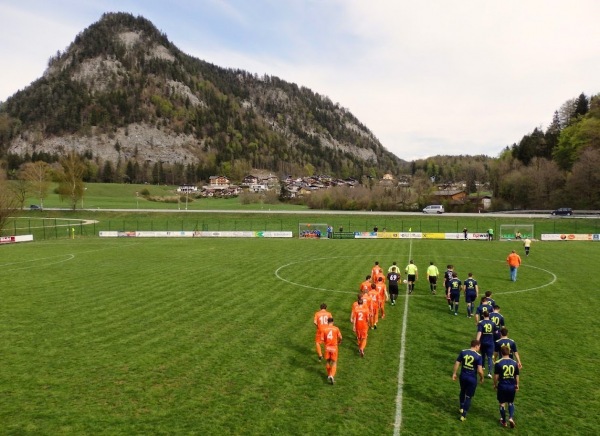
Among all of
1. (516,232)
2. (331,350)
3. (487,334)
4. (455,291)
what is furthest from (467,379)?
(516,232)

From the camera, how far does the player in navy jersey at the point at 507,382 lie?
10125 mm

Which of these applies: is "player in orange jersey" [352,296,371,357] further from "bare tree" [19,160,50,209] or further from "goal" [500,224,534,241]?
"bare tree" [19,160,50,209]

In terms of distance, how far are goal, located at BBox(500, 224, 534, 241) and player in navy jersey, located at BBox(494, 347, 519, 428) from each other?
53255 millimetres

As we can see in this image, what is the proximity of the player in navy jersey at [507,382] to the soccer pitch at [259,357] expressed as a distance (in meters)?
0.47

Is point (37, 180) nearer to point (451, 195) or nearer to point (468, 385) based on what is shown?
point (451, 195)

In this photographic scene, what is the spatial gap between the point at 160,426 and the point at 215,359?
4.43 meters

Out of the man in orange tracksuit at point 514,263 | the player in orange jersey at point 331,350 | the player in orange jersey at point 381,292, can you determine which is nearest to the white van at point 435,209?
the man in orange tracksuit at point 514,263

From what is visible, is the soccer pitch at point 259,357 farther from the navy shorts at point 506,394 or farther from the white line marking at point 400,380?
the navy shorts at point 506,394

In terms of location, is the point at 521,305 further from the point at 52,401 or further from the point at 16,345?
the point at 16,345

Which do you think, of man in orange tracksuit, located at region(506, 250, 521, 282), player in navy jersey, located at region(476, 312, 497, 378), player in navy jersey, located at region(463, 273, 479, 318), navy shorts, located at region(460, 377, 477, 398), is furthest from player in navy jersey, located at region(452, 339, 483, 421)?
man in orange tracksuit, located at region(506, 250, 521, 282)

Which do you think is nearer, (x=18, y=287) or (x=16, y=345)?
(x=16, y=345)

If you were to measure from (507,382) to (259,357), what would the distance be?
8.03 meters

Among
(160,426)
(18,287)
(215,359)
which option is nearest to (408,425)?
(160,426)

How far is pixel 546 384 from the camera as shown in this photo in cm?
1271
